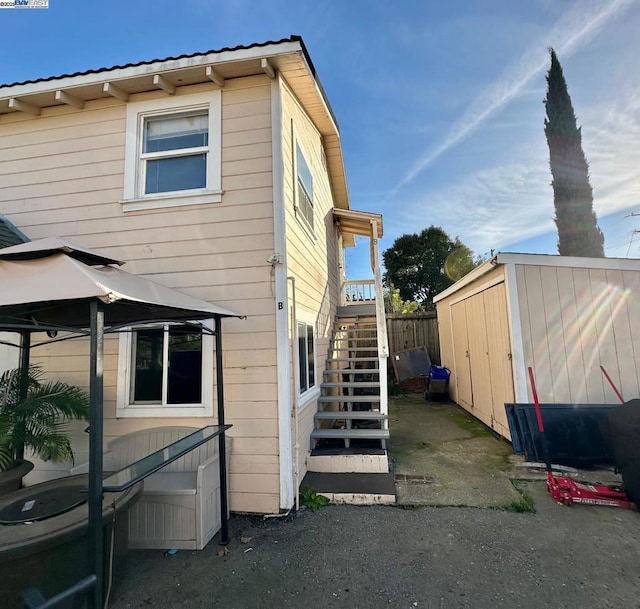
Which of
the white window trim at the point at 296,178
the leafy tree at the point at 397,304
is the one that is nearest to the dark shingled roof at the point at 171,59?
the white window trim at the point at 296,178

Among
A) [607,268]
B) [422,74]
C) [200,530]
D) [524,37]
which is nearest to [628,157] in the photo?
[524,37]

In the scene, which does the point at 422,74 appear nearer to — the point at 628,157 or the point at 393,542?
the point at 628,157

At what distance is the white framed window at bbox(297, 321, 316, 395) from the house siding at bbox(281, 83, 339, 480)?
0.44 feet

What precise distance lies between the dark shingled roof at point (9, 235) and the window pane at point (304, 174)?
3690mm

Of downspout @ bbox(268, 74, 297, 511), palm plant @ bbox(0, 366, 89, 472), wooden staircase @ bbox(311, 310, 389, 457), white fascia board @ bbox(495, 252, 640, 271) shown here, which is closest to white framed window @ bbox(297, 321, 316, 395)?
wooden staircase @ bbox(311, 310, 389, 457)

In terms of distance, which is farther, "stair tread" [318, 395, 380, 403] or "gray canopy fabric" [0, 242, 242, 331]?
"stair tread" [318, 395, 380, 403]

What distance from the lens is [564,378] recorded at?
4.95 meters

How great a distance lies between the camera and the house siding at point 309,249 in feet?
13.8

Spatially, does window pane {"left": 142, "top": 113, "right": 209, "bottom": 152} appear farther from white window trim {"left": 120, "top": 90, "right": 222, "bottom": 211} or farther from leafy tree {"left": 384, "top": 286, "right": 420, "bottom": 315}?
leafy tree {"left": 384, "top": 286, "right": 420, "bottom": 315}

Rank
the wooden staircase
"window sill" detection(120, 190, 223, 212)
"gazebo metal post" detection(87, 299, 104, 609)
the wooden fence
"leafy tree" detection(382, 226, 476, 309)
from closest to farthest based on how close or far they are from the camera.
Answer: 1. "gazebo metal post" detection(87, 299, 104, 609)
2. "window sill" detection(120, 190, 223, 212)
3. the wooden staircase
4. the wooden fence
5. "leafy tree" detection(382, 226, 476, 309)

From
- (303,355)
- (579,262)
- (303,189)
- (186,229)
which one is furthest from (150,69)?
(579,262)

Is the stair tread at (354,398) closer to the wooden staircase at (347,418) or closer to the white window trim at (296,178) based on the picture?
the wooden staircase at (347,418)

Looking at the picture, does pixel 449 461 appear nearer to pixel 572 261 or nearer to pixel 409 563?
pixel 409 563

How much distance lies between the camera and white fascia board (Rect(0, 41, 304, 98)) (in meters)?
3.77
